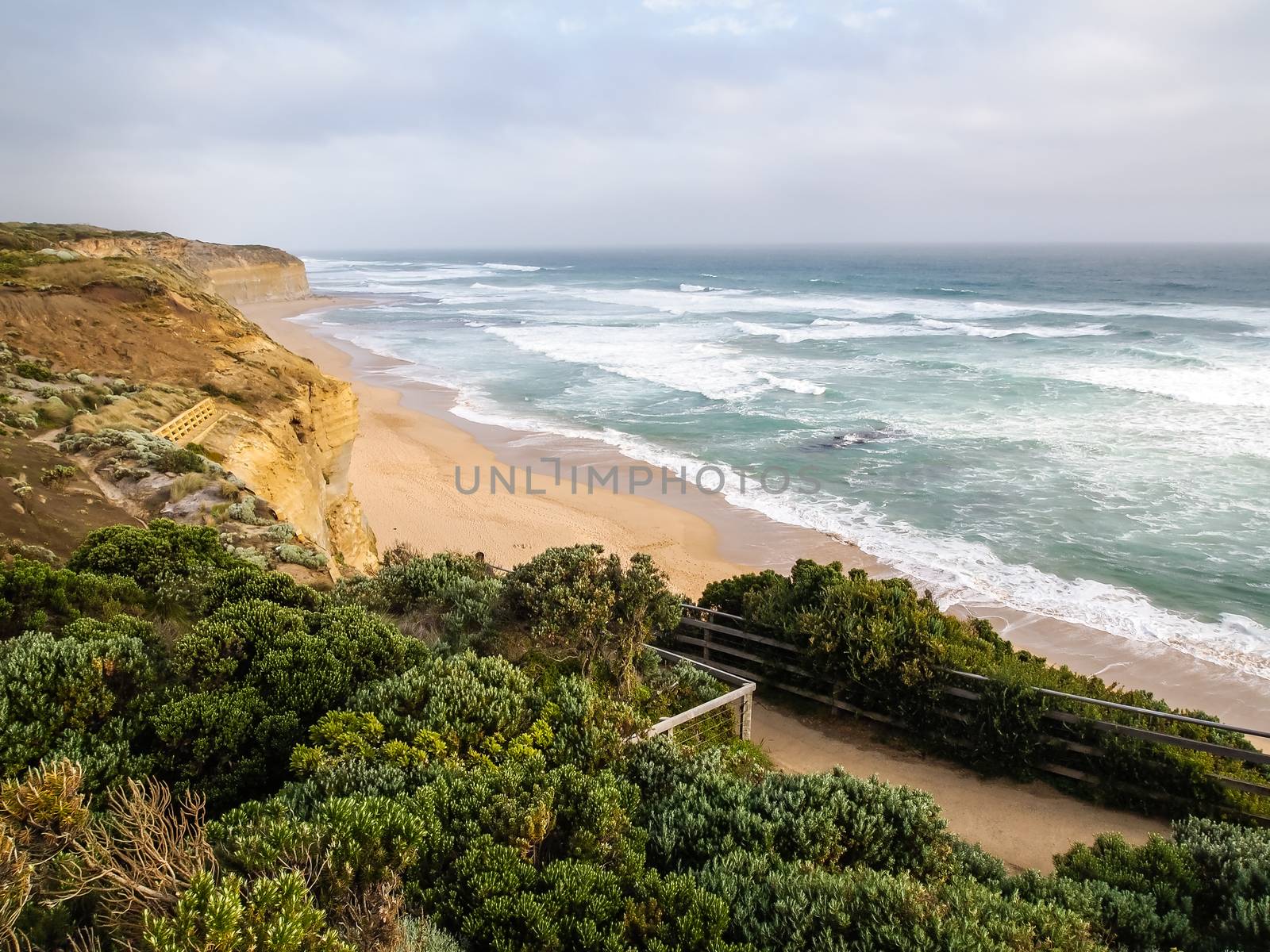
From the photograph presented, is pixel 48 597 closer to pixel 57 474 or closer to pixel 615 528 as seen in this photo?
pixel 57 474

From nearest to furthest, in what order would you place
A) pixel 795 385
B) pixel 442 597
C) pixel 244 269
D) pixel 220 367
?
pixel 442 597 → pixel 220 367 → pixel 795 385 → pixel 244 269

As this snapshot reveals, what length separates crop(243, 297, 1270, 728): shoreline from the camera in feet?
38.3

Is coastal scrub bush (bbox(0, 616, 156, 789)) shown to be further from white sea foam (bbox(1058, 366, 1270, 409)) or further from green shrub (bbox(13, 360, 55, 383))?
white sea foam (bbox(1058, 366, 1270, 409))

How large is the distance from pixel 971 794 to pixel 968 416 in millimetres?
21293

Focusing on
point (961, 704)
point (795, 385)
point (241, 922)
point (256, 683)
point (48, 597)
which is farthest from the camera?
point (795, 385)

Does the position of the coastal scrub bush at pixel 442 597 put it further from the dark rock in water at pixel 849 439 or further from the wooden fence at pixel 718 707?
the dark rock in water at pixel 849 439

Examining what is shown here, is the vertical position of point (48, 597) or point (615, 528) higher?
point (48, 597)

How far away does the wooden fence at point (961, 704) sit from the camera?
6.72m

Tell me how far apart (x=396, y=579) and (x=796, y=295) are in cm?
6834

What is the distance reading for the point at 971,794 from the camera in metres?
7.46

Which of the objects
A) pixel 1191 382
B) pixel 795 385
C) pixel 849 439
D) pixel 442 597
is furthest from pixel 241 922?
pixel 1191 382

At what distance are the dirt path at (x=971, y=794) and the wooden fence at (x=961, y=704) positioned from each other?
0.28 m

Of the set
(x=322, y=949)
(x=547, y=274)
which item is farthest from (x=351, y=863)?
(x=547, y=274)

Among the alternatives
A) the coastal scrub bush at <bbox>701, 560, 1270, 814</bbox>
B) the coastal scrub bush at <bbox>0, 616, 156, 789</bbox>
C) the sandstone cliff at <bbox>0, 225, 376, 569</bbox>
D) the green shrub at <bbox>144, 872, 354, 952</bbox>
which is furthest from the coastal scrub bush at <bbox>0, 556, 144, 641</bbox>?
the coastal scrub bush at <bbox>701, 560, 1270, 814</bbox>
